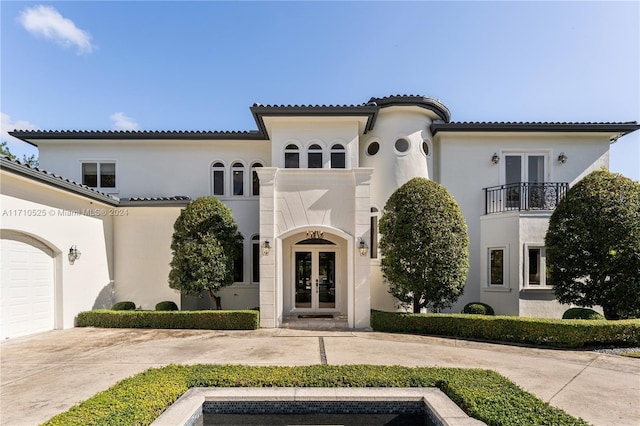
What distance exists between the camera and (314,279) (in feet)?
38.8

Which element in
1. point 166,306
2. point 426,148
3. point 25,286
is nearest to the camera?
point 25,286

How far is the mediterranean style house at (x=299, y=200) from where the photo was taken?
9828 millimetres

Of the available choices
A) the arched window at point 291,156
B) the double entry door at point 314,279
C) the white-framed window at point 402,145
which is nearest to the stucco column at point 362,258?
the double entry door at point 314,279

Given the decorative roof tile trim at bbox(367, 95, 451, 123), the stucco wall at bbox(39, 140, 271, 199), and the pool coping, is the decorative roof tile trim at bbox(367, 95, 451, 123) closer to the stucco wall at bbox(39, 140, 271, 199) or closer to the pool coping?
the stucco wall at bbox(39, 140, 271, 199)

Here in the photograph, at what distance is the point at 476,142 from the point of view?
1231cm

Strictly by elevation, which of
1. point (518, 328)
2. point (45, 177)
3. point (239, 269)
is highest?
point (45, 177)

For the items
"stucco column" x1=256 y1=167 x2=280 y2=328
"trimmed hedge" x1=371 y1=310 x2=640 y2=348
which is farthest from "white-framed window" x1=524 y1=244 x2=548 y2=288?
"stucco column" x1=256 y1=167 x2=280 y2=328

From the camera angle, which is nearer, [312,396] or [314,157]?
[312,396]

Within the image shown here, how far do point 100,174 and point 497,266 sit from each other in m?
16.5

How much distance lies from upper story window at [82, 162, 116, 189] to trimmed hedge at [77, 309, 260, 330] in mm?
5519

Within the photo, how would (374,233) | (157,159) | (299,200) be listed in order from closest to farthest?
(299,200)
(374,233)
(157,159)

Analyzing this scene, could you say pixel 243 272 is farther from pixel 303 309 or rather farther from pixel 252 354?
pixel 252 354

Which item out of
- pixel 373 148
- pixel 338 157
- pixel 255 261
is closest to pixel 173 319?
pixel 255 261

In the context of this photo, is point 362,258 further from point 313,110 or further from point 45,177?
point 45,177
